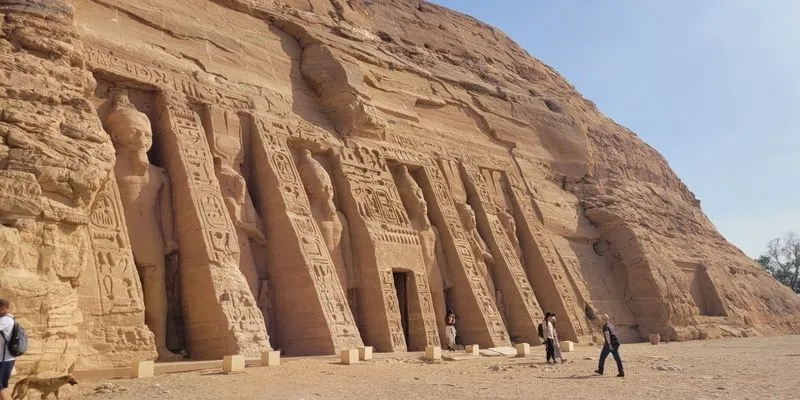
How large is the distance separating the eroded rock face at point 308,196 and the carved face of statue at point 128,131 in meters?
0.03

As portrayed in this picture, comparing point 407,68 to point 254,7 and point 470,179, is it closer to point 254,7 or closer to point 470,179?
point 470,179

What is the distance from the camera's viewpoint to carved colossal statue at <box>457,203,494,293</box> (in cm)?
1823

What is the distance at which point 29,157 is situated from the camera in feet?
27.0

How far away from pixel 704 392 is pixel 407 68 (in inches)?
557

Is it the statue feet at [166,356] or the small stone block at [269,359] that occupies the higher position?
the statue feet at [166,356]

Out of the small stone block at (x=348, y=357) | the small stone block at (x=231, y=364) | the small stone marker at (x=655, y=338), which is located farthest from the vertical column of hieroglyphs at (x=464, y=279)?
the small stone block at (x=231, y=364)

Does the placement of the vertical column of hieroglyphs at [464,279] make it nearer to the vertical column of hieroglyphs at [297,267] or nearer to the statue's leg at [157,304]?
the vertical column of hieroglyphs at [297,267]

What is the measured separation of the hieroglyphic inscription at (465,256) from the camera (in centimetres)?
1677

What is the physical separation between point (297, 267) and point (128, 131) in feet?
12.3

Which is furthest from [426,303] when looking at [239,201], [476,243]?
[239,201]

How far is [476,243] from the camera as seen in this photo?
18391 mm

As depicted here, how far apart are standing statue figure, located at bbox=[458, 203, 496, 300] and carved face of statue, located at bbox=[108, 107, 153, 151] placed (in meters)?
8.80

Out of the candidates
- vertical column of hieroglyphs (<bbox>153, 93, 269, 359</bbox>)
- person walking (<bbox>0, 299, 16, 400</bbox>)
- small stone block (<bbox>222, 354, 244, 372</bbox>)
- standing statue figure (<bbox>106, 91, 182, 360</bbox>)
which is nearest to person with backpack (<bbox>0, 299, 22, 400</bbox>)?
person walking (<bbox>0, 299, 16, 400</bbox>)

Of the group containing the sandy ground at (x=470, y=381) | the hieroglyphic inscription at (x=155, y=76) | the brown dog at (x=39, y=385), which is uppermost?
the hieroglyphic inscription at (x=155, y=76)
